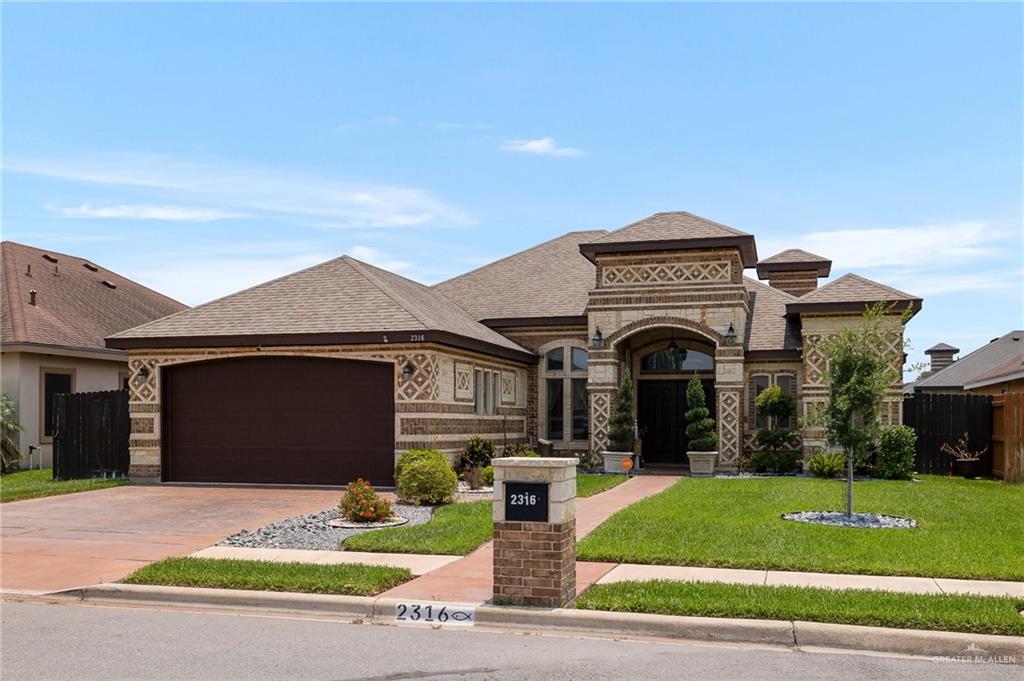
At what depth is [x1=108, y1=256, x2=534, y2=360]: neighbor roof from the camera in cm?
2005

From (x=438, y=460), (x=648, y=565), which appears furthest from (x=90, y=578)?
(x=438, y=460)

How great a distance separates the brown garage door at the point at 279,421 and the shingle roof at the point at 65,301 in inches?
239

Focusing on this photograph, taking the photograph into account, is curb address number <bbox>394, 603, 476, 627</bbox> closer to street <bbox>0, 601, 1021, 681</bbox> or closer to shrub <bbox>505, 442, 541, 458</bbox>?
street <bbox>0, 601, 1021, 681</bbox>

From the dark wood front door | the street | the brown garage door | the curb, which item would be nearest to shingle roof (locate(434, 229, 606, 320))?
the dark wood front door

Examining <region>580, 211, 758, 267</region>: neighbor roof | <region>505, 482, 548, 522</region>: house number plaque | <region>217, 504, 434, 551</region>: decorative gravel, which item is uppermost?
<region>580, 211, 758, 267</region>: neighbor roof

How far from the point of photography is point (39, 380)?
25344 mm

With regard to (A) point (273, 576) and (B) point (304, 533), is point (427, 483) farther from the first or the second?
(A) point (273, 576)

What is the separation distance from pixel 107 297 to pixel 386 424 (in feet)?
49.9

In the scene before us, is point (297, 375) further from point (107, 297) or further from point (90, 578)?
point (107, 297)

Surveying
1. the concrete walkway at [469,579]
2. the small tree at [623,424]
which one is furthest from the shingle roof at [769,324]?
the concrete walkway at [469,579]

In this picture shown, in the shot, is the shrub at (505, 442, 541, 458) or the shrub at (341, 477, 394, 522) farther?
the shrub at (505, 442, 541, 458)

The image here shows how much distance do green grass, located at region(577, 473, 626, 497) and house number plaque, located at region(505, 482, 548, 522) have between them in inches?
370

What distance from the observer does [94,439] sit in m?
22.1

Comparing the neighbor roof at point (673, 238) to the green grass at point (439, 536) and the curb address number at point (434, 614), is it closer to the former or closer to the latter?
the green grass at point (439, 536)
